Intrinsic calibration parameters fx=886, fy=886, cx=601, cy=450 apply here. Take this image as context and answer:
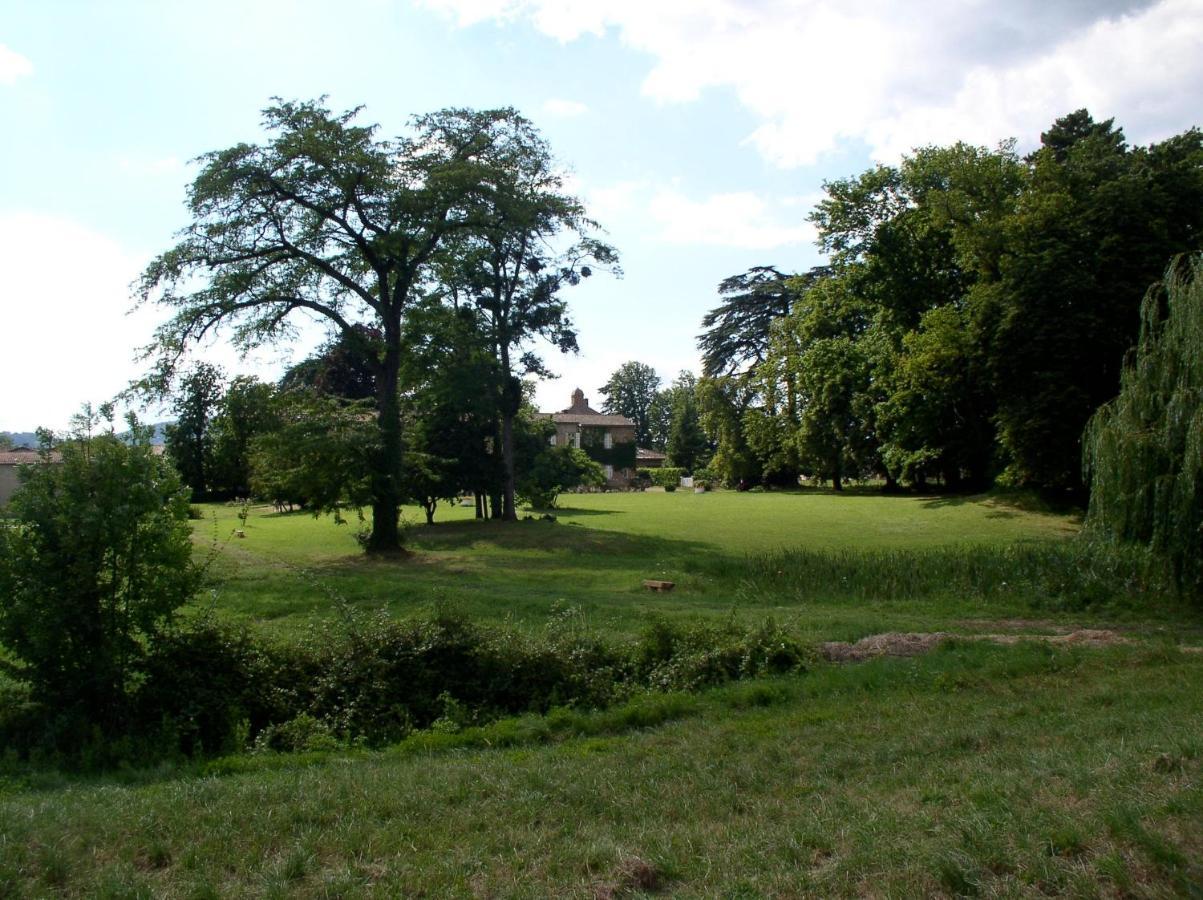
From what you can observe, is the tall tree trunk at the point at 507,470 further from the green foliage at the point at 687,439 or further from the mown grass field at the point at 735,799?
the green foliage at the point at 687,439

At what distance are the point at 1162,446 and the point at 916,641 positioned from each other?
892 centimetres

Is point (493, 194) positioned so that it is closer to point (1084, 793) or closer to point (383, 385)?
point (383, 385)

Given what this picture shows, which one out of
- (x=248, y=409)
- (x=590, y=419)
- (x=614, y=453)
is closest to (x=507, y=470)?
(x=248, y=409)

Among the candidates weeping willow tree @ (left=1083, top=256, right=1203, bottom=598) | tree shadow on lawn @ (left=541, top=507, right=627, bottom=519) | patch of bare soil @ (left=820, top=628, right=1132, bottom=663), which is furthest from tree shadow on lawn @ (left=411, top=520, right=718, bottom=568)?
patch of bare soil @ (left=820, top=628, right=1132, bottom=663)

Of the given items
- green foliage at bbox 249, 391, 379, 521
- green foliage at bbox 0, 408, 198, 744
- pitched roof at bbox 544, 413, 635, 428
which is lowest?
green foliage at bbox 0, 408, 198, 744

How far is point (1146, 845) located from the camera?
4633 millimetres

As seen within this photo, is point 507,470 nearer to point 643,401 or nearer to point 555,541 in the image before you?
point 555,541

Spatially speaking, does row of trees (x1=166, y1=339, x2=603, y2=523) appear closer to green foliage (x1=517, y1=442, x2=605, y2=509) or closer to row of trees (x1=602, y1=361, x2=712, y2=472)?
green foliage (x1=517, y1=442, x2=605, y2=509)

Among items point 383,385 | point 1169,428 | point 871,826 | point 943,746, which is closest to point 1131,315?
point 1169,428

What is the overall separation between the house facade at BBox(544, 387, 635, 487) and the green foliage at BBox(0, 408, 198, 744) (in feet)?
296

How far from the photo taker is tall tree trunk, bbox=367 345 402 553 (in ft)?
102

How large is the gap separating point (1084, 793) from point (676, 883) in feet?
8.81

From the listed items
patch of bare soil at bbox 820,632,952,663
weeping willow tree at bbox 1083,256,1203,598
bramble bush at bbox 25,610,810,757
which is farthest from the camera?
weeping willow tree at bbox 1083,256,1203,598

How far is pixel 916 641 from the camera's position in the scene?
13.6 m
